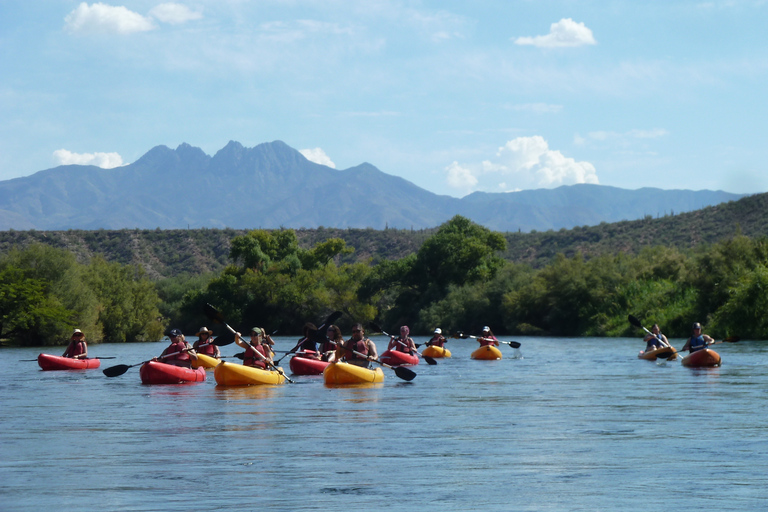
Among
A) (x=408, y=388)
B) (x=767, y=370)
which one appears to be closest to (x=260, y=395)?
(x=408, y=388)

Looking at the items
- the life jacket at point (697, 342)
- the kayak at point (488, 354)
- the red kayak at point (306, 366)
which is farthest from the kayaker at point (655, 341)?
the red kayak at point (306, 366)

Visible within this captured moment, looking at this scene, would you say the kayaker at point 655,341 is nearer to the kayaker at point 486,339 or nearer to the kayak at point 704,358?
the kayak at point 704,358

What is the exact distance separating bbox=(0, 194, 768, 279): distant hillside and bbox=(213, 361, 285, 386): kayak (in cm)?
6297

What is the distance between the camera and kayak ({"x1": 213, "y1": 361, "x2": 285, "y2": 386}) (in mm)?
21188

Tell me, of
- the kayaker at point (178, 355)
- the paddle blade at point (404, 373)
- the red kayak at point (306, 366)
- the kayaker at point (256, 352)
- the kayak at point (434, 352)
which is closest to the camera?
the kayaker at point (256, 352)

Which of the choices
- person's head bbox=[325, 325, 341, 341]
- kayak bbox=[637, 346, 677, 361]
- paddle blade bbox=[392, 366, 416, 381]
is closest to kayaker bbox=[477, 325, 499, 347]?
kayak bbox=[637, 346, 677, 361]

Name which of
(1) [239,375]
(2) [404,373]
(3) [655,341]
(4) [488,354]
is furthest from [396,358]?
(1) [239,375]

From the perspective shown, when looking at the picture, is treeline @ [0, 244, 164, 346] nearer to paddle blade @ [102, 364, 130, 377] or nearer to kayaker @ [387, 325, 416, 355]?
kayaker @ [387, 325, 416, 355]

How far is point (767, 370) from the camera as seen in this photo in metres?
26.1

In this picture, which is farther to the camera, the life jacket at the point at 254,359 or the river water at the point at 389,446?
the life jacket at the point at 254,359

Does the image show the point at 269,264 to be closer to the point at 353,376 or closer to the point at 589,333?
the point at 589,333

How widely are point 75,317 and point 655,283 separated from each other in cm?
3209

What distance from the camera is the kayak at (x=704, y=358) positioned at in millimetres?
27531

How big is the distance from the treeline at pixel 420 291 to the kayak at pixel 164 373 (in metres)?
27.7
